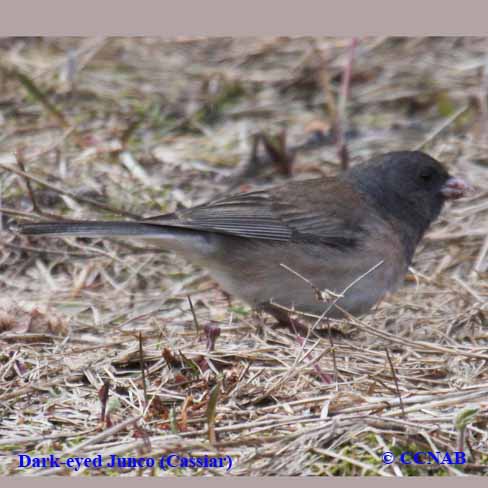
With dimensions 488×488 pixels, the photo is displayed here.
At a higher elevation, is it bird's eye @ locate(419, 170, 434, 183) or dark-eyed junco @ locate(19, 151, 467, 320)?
bird's eye @ locate(419, 170, 434, 183)

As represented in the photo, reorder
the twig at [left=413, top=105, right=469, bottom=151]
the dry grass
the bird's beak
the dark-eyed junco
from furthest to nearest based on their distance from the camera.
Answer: the twig at [left=413, top=105, right=469, bottom=151], the bird's beak, the dark-eyed junco, the dry grass

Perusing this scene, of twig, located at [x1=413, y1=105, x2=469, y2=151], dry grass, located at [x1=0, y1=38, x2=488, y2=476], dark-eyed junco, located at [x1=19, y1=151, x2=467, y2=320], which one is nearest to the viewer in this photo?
dry grass, located at [x1=0, y1=38, x2=488, y2=476]

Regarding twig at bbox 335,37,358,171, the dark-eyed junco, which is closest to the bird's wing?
the dark-eyed junco

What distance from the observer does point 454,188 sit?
4.63 metres

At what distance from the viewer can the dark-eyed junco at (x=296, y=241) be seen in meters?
4.15

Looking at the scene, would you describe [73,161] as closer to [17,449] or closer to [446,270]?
[446,270]

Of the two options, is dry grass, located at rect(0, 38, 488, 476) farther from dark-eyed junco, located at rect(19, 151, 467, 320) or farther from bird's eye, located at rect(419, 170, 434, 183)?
bird's eye, located at rect(419, 170, 434, 183)

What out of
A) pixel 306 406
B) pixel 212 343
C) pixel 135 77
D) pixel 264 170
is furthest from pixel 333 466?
pixel 135 77

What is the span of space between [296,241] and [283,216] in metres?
0.14

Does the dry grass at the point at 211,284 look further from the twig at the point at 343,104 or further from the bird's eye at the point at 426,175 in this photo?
the bird's eye at the point at 426,175

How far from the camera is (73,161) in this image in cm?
539

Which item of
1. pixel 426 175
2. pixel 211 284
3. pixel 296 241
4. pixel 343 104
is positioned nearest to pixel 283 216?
pixel 296 241

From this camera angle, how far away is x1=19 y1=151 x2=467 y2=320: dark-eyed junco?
13.6 ft

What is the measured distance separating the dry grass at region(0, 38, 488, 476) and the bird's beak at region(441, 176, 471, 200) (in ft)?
1.06
